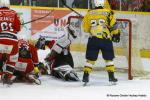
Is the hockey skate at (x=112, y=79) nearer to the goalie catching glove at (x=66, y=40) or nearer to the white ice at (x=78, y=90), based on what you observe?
the white ice at (x=78, y=90)

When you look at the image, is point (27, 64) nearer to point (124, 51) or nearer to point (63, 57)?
point (63, 57)

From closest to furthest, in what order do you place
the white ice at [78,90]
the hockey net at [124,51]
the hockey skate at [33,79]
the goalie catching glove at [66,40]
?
the white ice at [78,90] → the hockey skate at [33,79] → the goalie catching glove at [66,40] → the hockey net at [124,51]

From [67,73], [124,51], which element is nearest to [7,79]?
[67,73]

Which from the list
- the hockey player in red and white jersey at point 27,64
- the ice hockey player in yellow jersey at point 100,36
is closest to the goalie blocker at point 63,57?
the hockey player in red and white jersey at point 27,64

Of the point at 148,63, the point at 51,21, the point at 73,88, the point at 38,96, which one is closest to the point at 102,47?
the point at 73,88

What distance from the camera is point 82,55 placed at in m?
10.4

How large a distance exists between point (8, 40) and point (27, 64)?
25.8 inches

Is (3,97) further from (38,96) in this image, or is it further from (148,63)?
(148,63)

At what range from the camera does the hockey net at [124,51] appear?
9766mm

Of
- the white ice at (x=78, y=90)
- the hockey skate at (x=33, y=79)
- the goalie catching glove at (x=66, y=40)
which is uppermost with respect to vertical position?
the goalie catching glove at (x=66, y=40)

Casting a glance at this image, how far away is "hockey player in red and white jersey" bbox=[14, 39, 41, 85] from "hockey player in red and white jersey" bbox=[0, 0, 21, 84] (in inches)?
13.3

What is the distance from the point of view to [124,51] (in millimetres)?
9961

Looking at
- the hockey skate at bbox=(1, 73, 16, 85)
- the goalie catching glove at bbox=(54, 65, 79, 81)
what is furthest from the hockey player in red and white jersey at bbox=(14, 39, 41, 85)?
the goalie catching glove at bbox=(54, 65, 79, 81)

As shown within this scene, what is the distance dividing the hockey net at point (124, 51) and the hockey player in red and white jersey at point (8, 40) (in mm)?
1751
